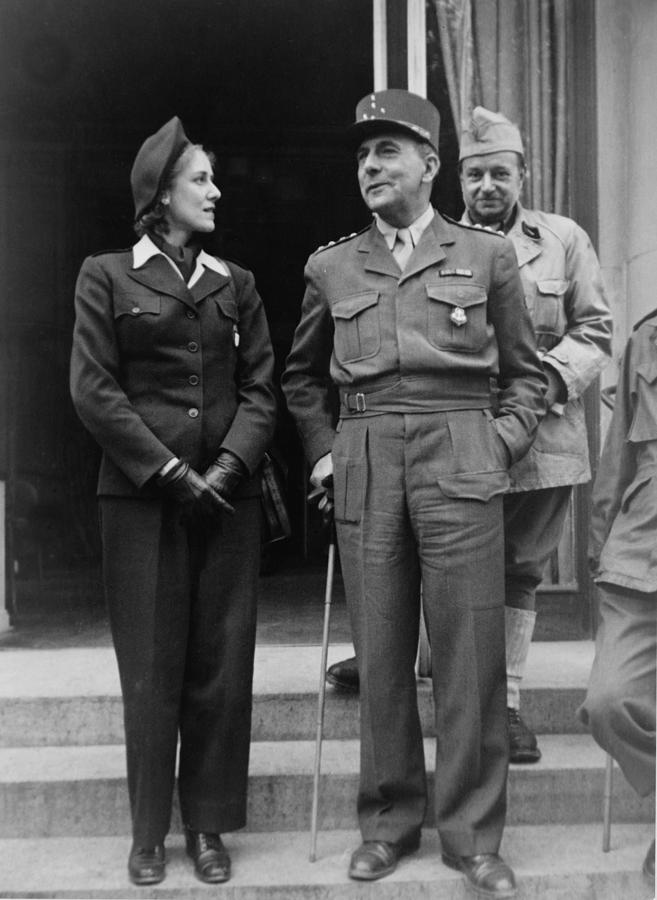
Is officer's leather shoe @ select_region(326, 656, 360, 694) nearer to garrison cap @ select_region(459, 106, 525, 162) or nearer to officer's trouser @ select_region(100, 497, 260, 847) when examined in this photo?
officer's trouser @ select_region(100, 497, 260, 847)

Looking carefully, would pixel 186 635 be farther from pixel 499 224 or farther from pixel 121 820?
pixel 499 224

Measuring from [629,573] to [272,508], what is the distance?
1.07 m

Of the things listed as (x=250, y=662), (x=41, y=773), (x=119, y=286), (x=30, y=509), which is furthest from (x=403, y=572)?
(x=30, y=509)

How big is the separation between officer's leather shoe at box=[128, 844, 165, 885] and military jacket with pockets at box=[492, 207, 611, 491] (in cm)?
158

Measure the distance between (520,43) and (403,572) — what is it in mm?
2695

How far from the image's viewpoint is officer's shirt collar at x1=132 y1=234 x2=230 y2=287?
294cm

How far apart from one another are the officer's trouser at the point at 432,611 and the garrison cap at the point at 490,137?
971 millimetres

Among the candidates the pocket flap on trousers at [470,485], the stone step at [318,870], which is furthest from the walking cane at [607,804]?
the pocket flap on trousers at [470,485]

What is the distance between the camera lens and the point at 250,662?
2.98 m

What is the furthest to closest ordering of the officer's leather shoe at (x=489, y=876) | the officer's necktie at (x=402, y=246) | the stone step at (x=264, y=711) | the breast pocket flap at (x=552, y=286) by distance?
the stone step at (x=264, y=711) < the breast pocket flap at (x=552, y=286) < the officer's necktie at (x=402, y=246) < the officer's leather shoe at (x=489, y=876)

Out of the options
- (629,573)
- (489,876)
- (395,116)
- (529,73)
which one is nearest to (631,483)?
(629,573)

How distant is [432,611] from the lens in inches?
113

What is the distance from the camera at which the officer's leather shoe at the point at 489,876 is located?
270cm

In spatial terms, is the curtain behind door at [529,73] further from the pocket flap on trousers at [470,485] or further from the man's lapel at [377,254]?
the pocket flap on trousers at [470,485]
